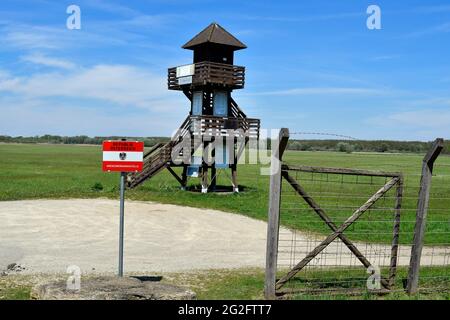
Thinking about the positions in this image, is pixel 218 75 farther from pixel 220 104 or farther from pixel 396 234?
pixel 396 234

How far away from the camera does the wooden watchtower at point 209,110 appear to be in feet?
98.3

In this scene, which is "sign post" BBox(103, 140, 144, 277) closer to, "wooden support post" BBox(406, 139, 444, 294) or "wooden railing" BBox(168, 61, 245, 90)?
"wooden support post" BBox(406, 139, 444, 294)

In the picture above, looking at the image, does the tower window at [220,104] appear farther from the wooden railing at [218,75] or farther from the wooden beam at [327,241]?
the wooden beam at [327,241]

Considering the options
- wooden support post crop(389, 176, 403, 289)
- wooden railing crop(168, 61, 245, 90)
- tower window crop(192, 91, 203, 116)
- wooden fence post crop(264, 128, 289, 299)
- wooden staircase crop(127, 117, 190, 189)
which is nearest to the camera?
wooden fence post crop(264, 128, 289, 299)

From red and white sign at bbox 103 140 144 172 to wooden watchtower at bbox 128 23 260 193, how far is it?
64.3 ft

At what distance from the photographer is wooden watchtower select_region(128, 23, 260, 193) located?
2997 cm

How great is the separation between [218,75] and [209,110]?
2.21 metres

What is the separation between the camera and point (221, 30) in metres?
31.9

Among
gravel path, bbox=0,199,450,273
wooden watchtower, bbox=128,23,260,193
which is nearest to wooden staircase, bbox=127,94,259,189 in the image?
wooden watchtower, bbox=128,23,260,193

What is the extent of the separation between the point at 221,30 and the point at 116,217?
618 inches

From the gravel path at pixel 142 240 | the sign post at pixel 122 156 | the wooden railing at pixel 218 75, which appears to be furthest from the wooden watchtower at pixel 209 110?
the sign post at pixel 122 156

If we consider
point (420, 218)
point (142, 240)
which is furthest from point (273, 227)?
point (142, 240)

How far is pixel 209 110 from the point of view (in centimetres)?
3114
